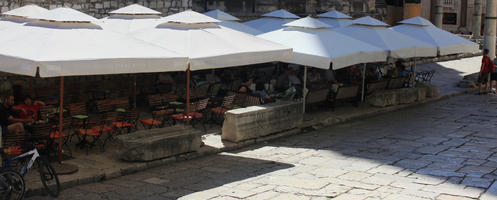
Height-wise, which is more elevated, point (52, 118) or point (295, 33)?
point (295, 33)

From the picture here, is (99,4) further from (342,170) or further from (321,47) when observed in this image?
(342,170)

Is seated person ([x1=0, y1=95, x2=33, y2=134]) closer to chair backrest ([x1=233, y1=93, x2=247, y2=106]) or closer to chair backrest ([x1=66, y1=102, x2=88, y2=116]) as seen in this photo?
chair backrest ([x1=66, y1=102, x2=88, y2=116])

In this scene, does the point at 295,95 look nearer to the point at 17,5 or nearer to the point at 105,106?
the point at 105,106

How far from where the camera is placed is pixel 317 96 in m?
14.1

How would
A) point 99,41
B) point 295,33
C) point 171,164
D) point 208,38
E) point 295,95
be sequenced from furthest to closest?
point 295,95, point 295,33, point 208,38, point 171,164, point 99,41

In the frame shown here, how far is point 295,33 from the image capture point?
→ 539 inches

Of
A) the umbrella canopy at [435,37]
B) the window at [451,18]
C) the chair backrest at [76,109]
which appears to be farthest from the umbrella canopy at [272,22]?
the window at [451,18]

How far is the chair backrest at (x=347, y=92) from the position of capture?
1468 centimetres

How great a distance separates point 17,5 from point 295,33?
6.06 metres

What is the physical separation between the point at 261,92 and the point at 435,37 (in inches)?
225

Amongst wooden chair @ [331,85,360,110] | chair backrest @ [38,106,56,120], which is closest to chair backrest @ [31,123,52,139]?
chair backrest @ [38,106,56,120]

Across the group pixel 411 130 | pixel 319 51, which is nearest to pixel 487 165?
pixel 411 130

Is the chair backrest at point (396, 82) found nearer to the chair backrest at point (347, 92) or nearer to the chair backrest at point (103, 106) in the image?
the chair backrest at point (347, 92)

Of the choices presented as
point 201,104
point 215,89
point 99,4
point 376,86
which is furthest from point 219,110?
point 376,86
